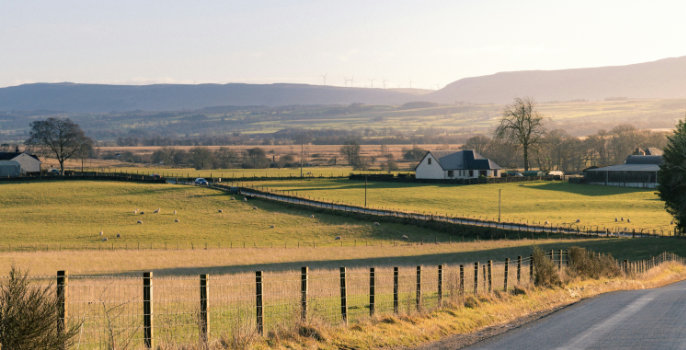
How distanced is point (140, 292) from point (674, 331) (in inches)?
915

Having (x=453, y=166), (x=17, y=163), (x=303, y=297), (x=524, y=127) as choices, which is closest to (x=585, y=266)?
(x=303, y=297)

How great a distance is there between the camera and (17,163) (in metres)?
127

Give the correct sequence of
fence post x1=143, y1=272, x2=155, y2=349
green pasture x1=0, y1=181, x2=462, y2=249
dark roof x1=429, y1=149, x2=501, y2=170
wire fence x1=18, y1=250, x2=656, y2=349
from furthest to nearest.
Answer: dark roof x1=429, y1=149, x2=501, y2=170
green pasture x1=0, y1=181, x2=462, y2=249
wire fence x1=18, y1=250, x2=656, y2=349
fence post x1=143, y1=272, x2=155, y2=349

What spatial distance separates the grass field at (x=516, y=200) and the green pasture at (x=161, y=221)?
1332 cm

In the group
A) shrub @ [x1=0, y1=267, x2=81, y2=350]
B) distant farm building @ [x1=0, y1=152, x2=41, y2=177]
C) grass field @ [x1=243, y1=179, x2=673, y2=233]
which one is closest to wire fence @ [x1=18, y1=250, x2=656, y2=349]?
shrub @ [x1=0, y1=267, x2=81, y2=350]

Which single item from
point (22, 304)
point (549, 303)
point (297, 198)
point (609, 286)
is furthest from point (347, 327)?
point (297, 198)

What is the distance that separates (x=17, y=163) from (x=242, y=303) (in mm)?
112792

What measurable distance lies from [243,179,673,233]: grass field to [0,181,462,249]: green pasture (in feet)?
43.7

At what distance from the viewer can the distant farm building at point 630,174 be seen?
12266 cm

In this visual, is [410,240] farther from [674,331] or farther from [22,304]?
[22,304]

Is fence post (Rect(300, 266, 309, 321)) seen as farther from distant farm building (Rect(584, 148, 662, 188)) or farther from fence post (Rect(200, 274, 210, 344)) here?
distant farm building (Rect(584, 148, 662, 188))

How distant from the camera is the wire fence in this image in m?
15.0

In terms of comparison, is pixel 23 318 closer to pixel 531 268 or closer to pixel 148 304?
pixel 148 304

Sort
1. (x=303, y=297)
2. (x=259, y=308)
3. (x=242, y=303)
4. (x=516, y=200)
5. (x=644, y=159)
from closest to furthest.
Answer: (x=259, y=308), (x=303, y=297), (x=242, y=303), (x=516, y=200), (x=644, y=159)
